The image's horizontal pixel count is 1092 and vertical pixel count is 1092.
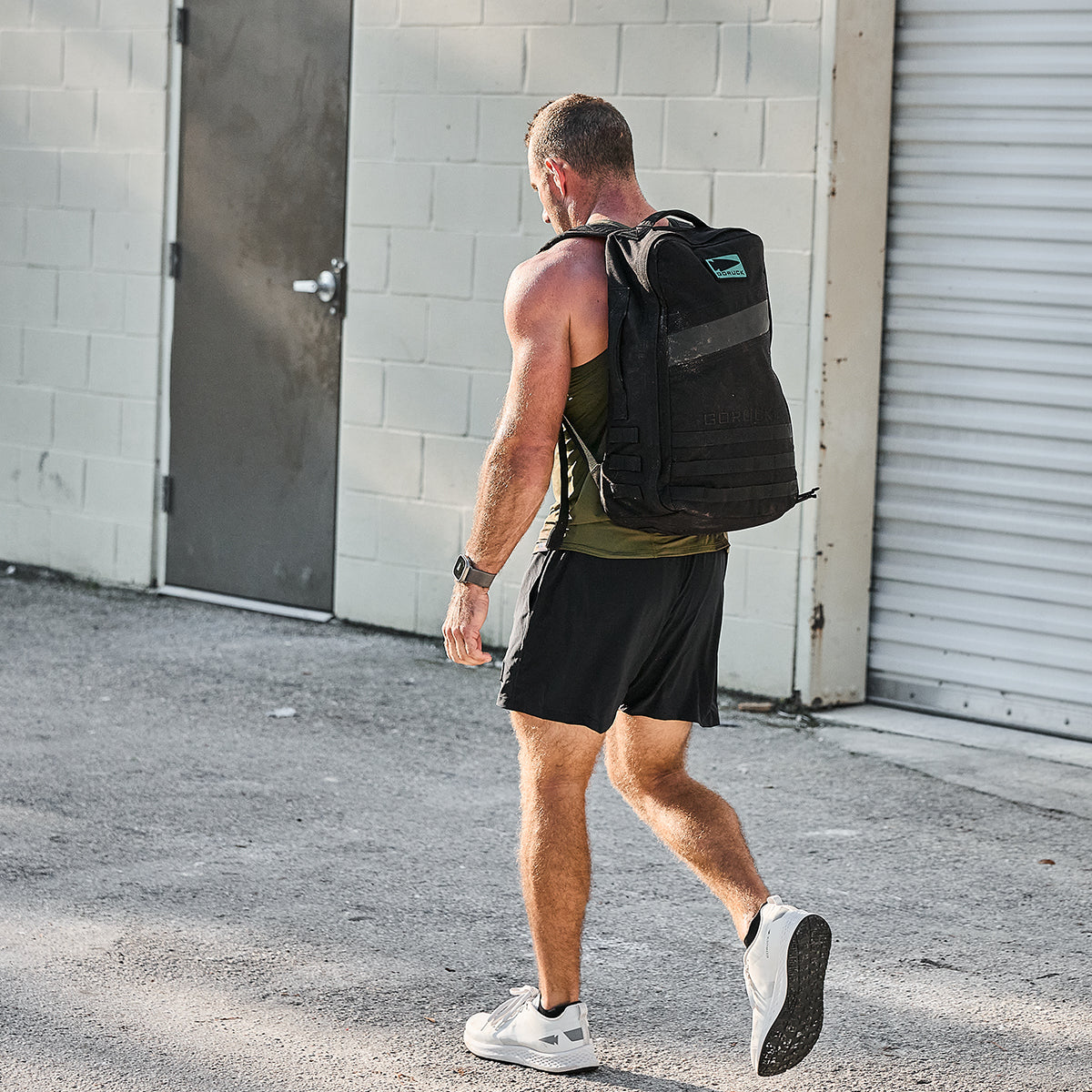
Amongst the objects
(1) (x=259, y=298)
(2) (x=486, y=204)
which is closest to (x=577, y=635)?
(2) (x=486, y=204)

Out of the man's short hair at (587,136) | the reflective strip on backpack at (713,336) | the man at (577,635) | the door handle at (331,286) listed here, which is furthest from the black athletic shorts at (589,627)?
the door handle at (331,286)

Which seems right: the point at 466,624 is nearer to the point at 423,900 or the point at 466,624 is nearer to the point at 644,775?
the point at 644,775

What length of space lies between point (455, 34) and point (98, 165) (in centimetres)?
219

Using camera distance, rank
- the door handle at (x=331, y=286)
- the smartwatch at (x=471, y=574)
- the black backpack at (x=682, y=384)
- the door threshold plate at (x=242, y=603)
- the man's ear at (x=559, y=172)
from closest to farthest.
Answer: the black backpack at (x=682, y=384) → the smartwatch at (x=471, y=574) → the man's ear at (x=559, y=172) → the door handle at (x=331, y=286) → the door threshold plate at (x=242, y=603)

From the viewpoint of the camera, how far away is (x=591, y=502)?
11.9 feet

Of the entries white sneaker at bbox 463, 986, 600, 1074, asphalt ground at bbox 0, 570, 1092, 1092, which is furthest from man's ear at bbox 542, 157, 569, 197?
asphalt ground at bbox 0, 570, 1092, 1092

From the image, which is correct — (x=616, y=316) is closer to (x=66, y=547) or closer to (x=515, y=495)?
(x=515, y=495)

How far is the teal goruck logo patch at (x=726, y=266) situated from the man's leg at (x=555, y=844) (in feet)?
3.17

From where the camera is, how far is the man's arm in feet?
11.5

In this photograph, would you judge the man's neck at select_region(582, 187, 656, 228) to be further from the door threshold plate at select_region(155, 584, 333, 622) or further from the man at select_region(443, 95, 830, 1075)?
the door threshold plate at select_region(155, 584, 333, 622)

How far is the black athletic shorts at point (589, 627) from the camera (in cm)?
361

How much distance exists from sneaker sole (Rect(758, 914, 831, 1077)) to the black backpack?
84 centimetres

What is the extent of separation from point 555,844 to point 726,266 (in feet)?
4.03

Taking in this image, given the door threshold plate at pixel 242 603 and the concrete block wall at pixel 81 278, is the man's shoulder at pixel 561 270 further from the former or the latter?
the concrete block wall at pixel 81 278
